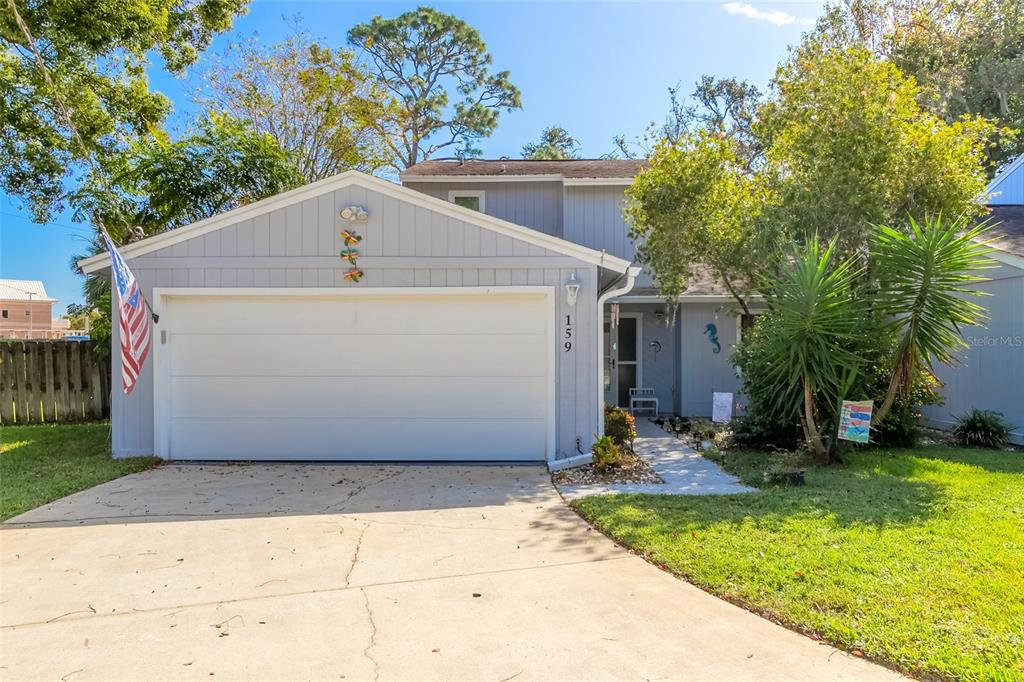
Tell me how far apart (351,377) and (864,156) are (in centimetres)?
748

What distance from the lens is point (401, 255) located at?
7.47 m

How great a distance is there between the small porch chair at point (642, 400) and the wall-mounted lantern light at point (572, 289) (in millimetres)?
4895

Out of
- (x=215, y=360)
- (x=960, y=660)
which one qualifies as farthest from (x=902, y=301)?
(x=215, y=360)

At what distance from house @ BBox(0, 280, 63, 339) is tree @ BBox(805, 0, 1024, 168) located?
4522 cm

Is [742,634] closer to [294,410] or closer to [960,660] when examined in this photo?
[960,660]

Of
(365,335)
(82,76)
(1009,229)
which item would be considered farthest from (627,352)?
(82,76)

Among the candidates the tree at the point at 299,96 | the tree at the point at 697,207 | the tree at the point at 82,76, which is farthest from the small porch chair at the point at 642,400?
the tree at the point at 82,76

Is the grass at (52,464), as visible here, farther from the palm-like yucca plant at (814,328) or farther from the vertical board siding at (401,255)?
the palm-like yucca plant at (814,328)

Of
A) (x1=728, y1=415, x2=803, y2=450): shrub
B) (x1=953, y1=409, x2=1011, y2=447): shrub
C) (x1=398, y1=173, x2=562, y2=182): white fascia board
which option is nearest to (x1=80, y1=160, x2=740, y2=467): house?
(x1=728, y1=415, x2=803, y2=450): shrub

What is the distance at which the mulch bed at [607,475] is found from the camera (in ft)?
21.7

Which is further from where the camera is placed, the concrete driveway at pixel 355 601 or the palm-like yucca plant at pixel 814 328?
the palm-like yucca plant at pixel 814 328

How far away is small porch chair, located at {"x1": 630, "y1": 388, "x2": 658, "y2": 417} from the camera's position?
38.3 feet

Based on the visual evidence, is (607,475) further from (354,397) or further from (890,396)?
(890,396)

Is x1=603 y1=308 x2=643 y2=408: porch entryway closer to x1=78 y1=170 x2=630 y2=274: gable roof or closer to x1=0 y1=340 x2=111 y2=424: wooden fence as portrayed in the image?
x1=78 y1=170 x2=630 y2=274: gable roof
